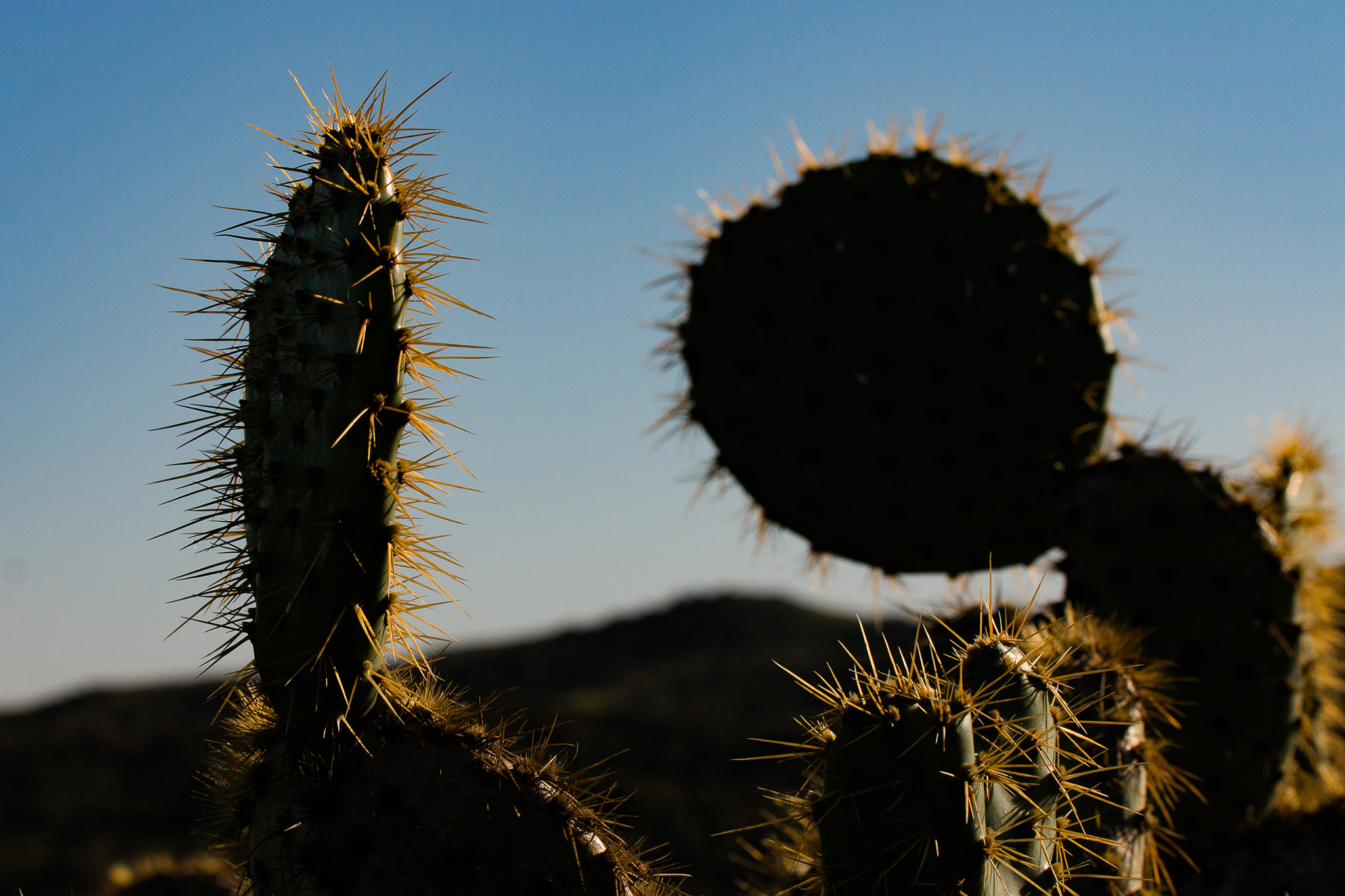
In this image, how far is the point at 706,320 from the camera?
7.31 ft

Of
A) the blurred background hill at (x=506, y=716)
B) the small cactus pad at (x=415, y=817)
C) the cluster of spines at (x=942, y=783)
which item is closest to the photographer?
the cluster of spines at (x=942, y=783)

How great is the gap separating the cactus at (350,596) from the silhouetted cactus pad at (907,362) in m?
1.07

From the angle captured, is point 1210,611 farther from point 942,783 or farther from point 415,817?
point 415,817

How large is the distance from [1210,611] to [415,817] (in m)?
1.76

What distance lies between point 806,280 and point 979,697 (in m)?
1.26

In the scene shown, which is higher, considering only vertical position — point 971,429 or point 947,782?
point 971,429

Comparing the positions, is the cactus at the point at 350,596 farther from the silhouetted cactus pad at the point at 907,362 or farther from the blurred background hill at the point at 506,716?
the silhouetted cactus pad at the point at 907,362

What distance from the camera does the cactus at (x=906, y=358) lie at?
2119mm

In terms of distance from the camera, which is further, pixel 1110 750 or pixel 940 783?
pixel 1110 750

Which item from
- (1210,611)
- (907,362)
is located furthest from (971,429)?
(1210,611)

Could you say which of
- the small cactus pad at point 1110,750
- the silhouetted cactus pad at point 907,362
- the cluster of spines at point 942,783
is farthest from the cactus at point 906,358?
the cluster of spines at point 942,783

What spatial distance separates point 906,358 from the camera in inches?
84.7

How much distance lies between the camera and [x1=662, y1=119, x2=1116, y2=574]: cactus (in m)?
2.12

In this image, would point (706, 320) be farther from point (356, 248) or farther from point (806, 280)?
point (356, 248)
